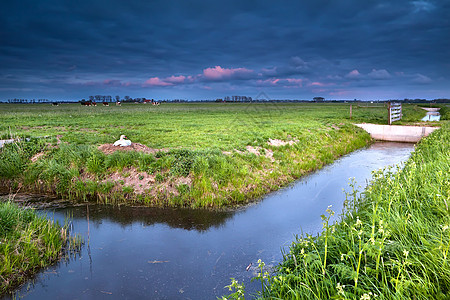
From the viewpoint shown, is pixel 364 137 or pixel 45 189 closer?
pixel 45 189

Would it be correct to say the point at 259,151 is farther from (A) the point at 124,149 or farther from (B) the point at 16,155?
(B) the point at 16,155

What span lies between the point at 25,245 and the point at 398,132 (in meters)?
30.8

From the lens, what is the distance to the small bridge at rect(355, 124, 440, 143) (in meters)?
27.3

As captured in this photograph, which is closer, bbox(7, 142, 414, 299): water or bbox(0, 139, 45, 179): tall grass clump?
bbox(7, 142, 414, 299): water

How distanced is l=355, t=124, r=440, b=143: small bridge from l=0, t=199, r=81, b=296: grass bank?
Result: 29565mm

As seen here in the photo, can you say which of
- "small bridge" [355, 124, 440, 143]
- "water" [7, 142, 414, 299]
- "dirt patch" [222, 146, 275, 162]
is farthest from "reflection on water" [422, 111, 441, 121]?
"water" [7, 142, 414, 299]

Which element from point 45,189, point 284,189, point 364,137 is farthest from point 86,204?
point 364,137

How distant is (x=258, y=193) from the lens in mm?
12391

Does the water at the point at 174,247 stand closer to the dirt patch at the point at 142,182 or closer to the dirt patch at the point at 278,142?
the dirt patch at the point at 142,182

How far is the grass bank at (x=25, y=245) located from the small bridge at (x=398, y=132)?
2957 centimetres

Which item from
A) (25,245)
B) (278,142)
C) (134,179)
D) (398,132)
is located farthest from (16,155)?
(398,132)

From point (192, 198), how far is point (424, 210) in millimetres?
7321

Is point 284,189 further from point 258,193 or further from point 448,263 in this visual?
point 448,263

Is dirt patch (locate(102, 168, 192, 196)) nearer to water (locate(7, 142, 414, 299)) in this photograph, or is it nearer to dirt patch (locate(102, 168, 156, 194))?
dirt patch (locate(102, 168, 156, 194))
